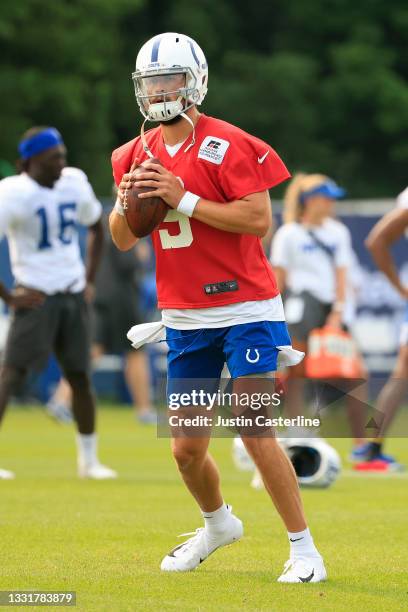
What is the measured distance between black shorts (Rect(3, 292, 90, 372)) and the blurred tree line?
2101 centimetres

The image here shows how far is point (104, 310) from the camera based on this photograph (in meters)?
17.5

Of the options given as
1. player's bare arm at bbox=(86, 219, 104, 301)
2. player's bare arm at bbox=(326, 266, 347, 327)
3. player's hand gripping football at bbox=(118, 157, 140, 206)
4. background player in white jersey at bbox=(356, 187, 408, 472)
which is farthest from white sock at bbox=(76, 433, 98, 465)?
player's hand gripping football at bbox=(118, 157, 140, 206)

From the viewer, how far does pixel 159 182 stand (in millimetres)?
6148

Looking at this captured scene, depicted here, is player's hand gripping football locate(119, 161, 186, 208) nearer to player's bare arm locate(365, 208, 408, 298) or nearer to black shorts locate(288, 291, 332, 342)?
player's bare arm locate(365, 208, 408, 298)

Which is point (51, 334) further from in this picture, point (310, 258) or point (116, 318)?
point (116, 318)

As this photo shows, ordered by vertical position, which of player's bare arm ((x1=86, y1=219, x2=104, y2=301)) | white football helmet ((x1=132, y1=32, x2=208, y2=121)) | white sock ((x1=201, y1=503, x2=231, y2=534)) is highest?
white football helmet ((x1=132, y1=32, x2=208, y2=121))

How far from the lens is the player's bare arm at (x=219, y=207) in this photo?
20.1ft

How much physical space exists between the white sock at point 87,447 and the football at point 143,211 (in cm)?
438

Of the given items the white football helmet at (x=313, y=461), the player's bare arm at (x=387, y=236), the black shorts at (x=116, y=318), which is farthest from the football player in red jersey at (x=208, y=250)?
the black shorts at (x=116, y=318)

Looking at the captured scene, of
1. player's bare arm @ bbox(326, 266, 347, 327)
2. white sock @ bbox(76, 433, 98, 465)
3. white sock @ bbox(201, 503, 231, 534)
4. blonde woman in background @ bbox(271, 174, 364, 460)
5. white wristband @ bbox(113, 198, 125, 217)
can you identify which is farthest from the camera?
player's bare arm @ bbox(326, 266, 347, 327)

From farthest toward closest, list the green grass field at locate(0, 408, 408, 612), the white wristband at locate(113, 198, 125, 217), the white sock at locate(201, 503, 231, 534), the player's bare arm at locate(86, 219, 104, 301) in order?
the player's bare arm at locate(86, 219, 104, 301)
the white sock at locate(201, 503, 231, 534)
the white wristband at locate(113, 198, 125, 217)
the green grass field at locate(0, 408, 408, 612)

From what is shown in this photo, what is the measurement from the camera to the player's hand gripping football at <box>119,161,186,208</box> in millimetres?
6129

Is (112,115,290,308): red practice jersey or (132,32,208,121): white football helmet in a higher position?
(132,32,208,121): white football helmet

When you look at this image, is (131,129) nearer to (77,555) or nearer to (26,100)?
(26,100)
